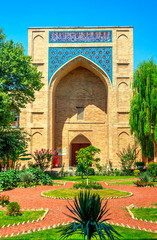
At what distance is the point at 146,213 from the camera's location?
7.84 m

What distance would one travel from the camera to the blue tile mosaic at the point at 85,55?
77.6 feet

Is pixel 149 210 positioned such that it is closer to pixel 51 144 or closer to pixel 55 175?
pixel 55 175

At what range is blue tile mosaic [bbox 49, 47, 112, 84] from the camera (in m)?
23.7

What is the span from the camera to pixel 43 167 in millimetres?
21031

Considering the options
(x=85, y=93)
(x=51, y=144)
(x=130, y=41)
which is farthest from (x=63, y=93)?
(x=130, y=41)

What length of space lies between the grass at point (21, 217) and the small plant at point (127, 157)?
14.2 m

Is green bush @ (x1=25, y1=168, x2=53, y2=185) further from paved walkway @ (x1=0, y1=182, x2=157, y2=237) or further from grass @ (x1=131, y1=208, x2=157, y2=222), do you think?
grass @ (x1=131, y1=208, x2=157, y2=222)

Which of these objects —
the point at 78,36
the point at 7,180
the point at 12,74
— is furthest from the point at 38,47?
the point at 7,180

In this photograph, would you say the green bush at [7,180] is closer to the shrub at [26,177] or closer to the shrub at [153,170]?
the shrub at [26,177]

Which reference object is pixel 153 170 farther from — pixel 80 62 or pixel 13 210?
pixel 80 62

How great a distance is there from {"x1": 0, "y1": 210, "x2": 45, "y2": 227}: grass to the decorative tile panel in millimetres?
19069

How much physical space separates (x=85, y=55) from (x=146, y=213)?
18201 millimetres

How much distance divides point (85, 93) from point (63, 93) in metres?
2.23

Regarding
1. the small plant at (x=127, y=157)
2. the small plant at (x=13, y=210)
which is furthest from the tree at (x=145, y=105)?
the small plant at (x=13, y=210)
